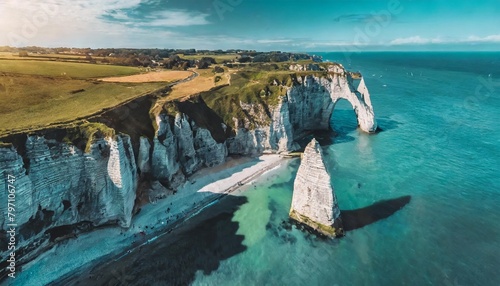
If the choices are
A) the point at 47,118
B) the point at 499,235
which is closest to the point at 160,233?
the point at 47,118

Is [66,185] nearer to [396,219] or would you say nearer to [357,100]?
[396,219]

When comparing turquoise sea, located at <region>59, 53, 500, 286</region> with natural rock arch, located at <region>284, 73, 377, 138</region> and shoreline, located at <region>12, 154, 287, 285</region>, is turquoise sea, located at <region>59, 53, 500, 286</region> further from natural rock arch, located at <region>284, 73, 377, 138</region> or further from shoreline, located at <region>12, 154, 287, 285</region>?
natural rock arch, located at <region>284, 73, 377, 138</region>

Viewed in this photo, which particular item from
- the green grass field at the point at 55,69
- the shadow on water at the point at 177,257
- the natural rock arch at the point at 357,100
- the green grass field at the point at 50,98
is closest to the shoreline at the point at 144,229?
the shadow on water at the point at 177,257

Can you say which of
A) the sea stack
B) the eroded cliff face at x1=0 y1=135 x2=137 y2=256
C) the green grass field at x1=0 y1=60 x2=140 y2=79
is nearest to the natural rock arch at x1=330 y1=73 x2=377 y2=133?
the sea stack

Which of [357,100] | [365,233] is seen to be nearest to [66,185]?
[365,233]

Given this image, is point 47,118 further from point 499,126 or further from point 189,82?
point 499,126

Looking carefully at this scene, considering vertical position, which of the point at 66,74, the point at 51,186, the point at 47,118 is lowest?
the point at 51,186

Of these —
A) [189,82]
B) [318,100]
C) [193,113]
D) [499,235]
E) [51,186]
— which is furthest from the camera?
[318,100]

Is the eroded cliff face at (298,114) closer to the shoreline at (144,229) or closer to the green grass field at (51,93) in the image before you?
the shoreline at (144,229)
